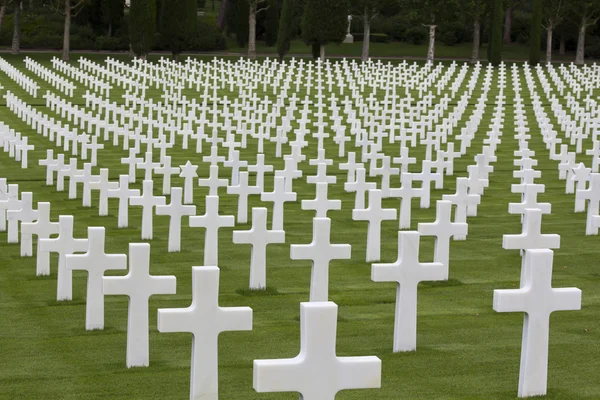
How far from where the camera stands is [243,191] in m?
14.3

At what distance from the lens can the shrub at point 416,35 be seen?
242ft

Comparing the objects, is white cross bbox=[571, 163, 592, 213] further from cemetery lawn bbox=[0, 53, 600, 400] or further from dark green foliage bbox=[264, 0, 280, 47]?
dark green foliage bbox=[264, 0, 280, 47]

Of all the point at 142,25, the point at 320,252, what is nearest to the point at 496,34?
the point at 142,25

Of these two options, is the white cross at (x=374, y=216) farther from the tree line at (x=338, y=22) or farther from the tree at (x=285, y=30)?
the tree at (x=285, y=30)

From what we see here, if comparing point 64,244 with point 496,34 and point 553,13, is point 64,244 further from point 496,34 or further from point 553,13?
point 553,13

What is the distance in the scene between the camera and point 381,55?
67875mm

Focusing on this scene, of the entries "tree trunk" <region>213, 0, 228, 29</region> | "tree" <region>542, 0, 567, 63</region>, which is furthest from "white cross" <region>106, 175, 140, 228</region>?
"tree trunk" <region>213, 0, 228, 29</region>

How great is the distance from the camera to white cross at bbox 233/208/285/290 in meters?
10.2

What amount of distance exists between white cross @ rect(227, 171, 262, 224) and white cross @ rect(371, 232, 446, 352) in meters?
6.07

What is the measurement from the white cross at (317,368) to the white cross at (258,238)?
14.2ft

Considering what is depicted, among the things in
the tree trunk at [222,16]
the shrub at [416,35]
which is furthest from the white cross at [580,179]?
the tree trunk at [222,16]

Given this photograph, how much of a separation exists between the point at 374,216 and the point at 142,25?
42.3 m

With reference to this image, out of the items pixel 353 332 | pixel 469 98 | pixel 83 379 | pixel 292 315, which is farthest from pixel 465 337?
pixel 469 98

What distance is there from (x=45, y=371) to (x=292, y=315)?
93.1 inches
